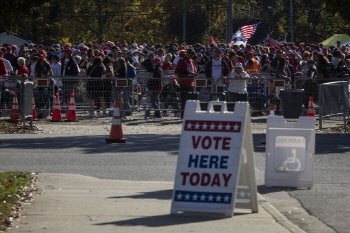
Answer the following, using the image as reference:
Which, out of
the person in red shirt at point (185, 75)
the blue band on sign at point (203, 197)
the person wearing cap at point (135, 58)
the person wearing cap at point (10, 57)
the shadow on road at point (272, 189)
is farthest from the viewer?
the person wearing cap at point (135, 58)

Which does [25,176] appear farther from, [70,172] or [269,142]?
[269,142]

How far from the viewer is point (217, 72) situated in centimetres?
2636

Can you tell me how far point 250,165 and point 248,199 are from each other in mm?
371

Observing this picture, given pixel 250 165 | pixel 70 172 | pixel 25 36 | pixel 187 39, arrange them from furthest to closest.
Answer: pixel 187 39, pixel 25 36, pixel 70 172, pixel 250 165

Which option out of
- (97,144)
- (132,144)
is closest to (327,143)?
(132,144)

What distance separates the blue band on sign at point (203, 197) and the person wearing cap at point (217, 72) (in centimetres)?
1578

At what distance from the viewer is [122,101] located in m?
25.8

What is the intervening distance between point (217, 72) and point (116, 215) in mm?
16445

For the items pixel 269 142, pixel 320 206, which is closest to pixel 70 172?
pixel 269 142

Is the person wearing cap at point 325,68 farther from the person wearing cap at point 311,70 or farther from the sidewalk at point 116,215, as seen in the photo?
the sidewalk at point 116,215

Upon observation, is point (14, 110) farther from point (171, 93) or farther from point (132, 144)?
point (132, 144)

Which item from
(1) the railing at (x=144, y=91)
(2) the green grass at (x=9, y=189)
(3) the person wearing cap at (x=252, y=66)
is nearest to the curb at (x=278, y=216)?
(2) the green grass at (x=9, y=189)

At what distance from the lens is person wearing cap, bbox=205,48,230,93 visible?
25969mm

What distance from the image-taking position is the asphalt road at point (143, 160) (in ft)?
39.0
